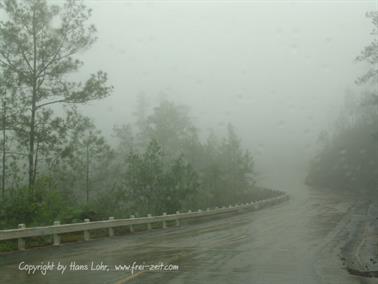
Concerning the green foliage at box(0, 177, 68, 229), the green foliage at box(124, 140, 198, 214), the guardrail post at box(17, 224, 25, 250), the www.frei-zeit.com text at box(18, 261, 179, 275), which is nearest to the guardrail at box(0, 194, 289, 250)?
the guardrail post at box(17, 224, 25, 250)

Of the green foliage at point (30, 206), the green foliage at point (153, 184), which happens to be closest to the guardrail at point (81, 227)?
the green foliage at point (30, 206)

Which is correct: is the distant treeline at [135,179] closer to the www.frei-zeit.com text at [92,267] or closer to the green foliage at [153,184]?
the green foliage at [153,184]

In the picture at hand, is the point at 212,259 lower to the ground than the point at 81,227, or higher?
lower

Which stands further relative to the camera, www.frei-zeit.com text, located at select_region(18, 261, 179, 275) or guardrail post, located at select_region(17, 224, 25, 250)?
guardrail post, located at select_region(17, 224, 25, 250)

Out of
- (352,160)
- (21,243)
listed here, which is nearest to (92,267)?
(21,243)

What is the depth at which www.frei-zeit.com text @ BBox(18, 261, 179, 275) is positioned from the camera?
485 inches

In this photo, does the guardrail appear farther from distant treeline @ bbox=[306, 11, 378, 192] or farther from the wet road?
distant treeline @ bbox=[306, 11, 378, 192]

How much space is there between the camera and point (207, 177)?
53719 mm

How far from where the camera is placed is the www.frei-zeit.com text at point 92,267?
12309mm

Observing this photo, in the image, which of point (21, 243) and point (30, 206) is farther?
point (30, 206)

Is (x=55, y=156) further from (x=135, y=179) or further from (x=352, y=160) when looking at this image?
(x=352, y=160)

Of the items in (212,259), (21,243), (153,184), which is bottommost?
(212,259)

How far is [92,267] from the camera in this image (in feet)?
42.4

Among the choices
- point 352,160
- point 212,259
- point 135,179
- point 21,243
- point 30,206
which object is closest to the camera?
point 212,259
